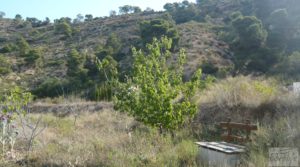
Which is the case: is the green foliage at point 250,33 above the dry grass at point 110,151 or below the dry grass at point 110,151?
above

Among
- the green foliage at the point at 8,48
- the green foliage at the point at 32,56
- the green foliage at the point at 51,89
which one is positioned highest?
the green foliage at the point at 8,48

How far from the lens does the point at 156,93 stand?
825cm

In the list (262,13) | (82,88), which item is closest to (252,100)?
(82,88)

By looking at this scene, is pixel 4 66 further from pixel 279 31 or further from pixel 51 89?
pixel 279 31

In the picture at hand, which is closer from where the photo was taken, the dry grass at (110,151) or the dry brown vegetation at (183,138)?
the dry brown vegetation at (183,138)

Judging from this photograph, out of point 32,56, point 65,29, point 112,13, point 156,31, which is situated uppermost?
point 112,13

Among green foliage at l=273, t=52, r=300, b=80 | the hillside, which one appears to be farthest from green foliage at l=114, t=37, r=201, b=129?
the hillside

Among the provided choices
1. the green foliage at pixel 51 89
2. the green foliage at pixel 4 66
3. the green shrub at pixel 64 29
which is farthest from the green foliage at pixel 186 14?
the green foliage at pixel 51 89

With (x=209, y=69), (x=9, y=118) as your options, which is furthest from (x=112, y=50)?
(x=9, y=118)

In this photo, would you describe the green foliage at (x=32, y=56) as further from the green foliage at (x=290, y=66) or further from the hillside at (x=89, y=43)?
the green foliage at (x=290, y=66)

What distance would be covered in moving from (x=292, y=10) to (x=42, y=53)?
92.7 feet

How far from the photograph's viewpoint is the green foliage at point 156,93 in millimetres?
8312

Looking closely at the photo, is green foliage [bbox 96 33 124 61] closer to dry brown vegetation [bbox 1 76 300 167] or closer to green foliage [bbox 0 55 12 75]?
green foliage [bbox 0 55 12 75]

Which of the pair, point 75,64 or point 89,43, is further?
point 89,43
